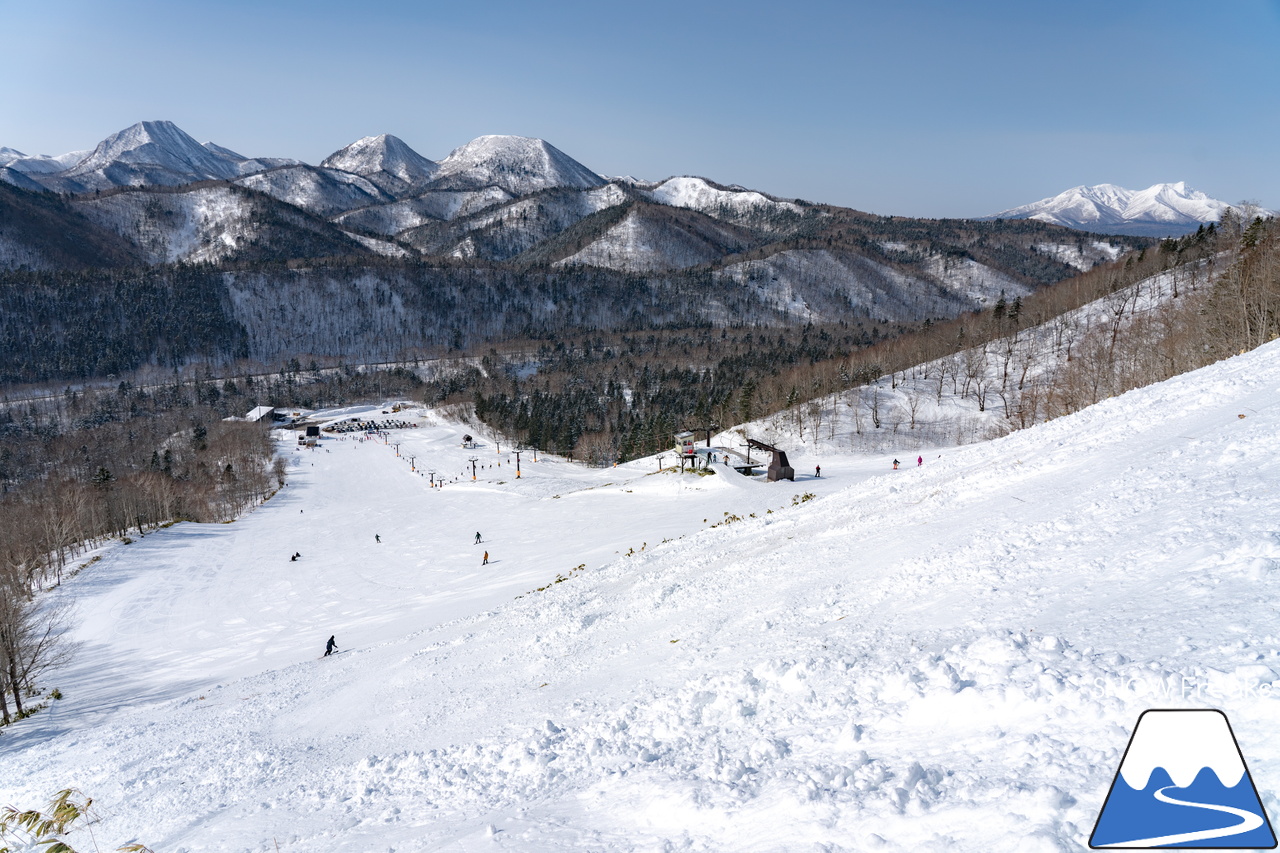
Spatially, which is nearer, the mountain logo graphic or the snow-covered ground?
the mountain logo graphic

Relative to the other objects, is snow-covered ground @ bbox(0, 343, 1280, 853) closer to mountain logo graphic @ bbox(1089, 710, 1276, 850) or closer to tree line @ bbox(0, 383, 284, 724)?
mountain logo graphic @ bbox(1089, 710, 1276, 850)

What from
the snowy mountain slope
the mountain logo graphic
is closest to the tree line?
the mountain logo graphic

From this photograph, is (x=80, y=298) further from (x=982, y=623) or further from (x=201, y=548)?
(x=982, y=623)

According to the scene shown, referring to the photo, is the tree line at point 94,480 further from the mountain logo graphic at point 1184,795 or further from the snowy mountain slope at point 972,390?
the snowy mountain slope at point 972,390

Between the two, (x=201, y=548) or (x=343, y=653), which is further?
(x=201, y=548)

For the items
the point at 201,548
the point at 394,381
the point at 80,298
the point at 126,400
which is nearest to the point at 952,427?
the point at 201,548

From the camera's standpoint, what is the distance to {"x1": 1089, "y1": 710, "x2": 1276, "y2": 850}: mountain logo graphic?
3.33 m

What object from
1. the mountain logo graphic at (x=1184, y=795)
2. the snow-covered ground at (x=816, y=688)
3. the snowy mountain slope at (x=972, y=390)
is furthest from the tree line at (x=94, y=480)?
the snowy mountain slope at (x=972, y=390)

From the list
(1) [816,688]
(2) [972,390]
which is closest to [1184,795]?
(1) [816,688]

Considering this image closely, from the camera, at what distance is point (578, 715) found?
8914 millimetres

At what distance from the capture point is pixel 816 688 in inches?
283

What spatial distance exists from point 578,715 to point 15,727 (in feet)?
79.8

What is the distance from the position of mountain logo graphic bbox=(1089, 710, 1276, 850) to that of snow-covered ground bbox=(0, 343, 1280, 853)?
0.30 metres

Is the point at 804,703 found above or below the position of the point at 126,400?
below
